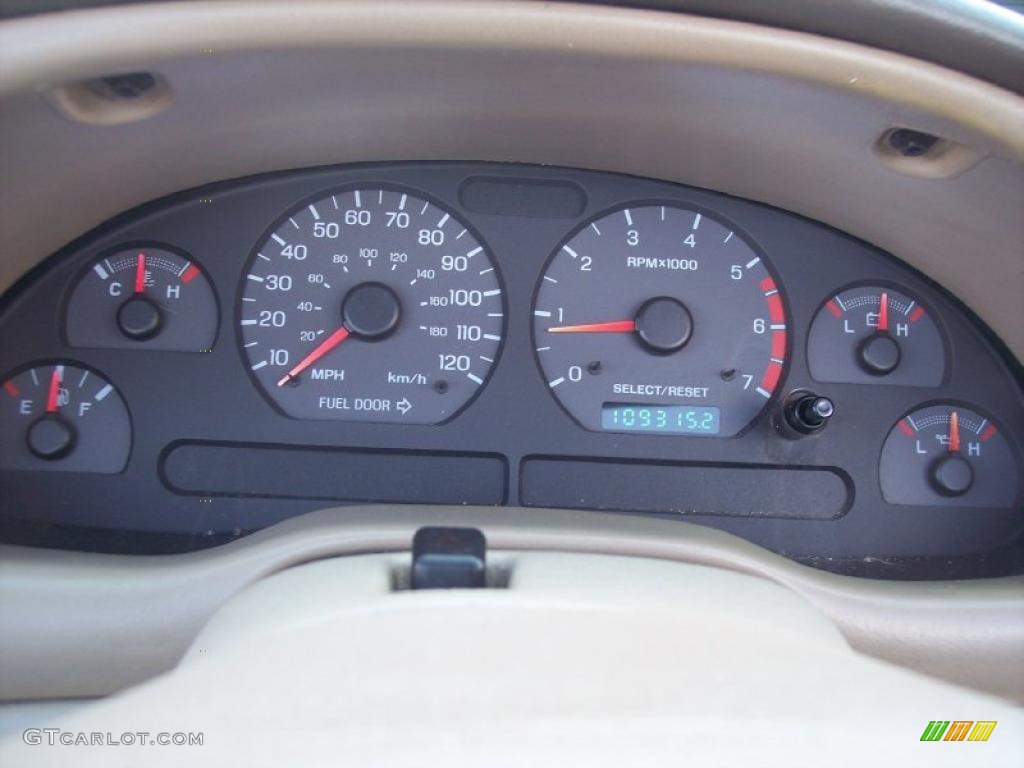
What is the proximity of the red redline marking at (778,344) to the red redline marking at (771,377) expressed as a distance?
2 cm

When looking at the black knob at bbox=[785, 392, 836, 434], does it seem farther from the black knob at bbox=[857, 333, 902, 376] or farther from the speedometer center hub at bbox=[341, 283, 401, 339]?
the speedometer center hub at bbox=[341, 283, 401, 339]

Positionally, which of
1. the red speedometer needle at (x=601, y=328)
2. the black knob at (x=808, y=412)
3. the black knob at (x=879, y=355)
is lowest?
the black knob at (x=808, y=412)

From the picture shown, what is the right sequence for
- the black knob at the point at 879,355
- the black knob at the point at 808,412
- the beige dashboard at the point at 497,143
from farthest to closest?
the black knob at the point at 879,355
the black knob at the point at 808,412
the beige dashboard at the point at 497,143

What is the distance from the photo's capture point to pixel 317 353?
88.9 inches

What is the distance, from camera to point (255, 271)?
229 cm

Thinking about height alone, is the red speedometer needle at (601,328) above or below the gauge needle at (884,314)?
below

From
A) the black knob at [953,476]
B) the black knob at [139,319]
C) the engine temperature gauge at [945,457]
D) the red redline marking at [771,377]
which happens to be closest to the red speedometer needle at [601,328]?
the red redline marking at [771,377]

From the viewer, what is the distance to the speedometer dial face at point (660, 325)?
229cm

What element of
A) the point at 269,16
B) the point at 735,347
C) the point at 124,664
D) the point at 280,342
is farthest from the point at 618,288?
the point at 124,664

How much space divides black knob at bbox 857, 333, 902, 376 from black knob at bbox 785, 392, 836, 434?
16 centimetres

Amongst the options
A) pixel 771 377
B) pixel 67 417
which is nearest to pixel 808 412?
pixel 771 377

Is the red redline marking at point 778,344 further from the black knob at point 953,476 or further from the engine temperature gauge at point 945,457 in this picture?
the black knob at point 953,476

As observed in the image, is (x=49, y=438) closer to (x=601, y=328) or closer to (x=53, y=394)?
(x=53, y=394)

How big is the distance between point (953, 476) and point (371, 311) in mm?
1355
